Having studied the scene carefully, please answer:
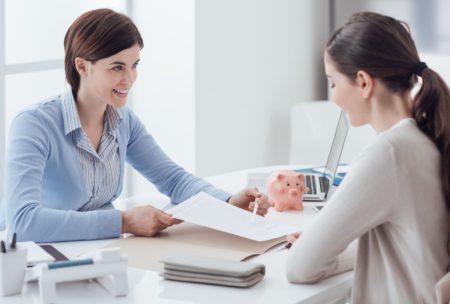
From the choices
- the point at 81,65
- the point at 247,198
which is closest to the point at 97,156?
the point at 81,65

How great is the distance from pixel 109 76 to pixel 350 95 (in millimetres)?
810

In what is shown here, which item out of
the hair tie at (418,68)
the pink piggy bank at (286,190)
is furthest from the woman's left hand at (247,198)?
the hair tie at (418,68)

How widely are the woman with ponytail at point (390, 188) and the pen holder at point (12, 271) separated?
1.90 feet

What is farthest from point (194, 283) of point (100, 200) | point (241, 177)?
point (241, 177)

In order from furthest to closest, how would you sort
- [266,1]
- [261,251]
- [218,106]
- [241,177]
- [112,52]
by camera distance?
[266,1] < [218,106] < [241,177] < [112,52] < [261,251]

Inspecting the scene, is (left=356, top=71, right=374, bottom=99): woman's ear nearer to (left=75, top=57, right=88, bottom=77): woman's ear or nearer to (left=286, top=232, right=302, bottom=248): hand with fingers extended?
(left=286, top=232, right=302, bottom=248): hand with fingers extended

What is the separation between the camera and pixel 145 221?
2156 mm

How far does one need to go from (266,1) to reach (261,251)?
2826 mm

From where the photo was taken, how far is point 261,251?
204 centimetres

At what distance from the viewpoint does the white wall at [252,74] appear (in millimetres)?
4223

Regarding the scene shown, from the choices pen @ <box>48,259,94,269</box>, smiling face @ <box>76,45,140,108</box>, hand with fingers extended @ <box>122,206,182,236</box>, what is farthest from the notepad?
smiling face @ <box>76,45,140,108</box>

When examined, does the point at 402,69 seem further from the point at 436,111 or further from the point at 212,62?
the point at 212,62

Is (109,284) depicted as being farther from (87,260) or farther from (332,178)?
(332,178)

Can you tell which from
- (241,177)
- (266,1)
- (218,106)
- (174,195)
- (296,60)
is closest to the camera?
(174,195)
